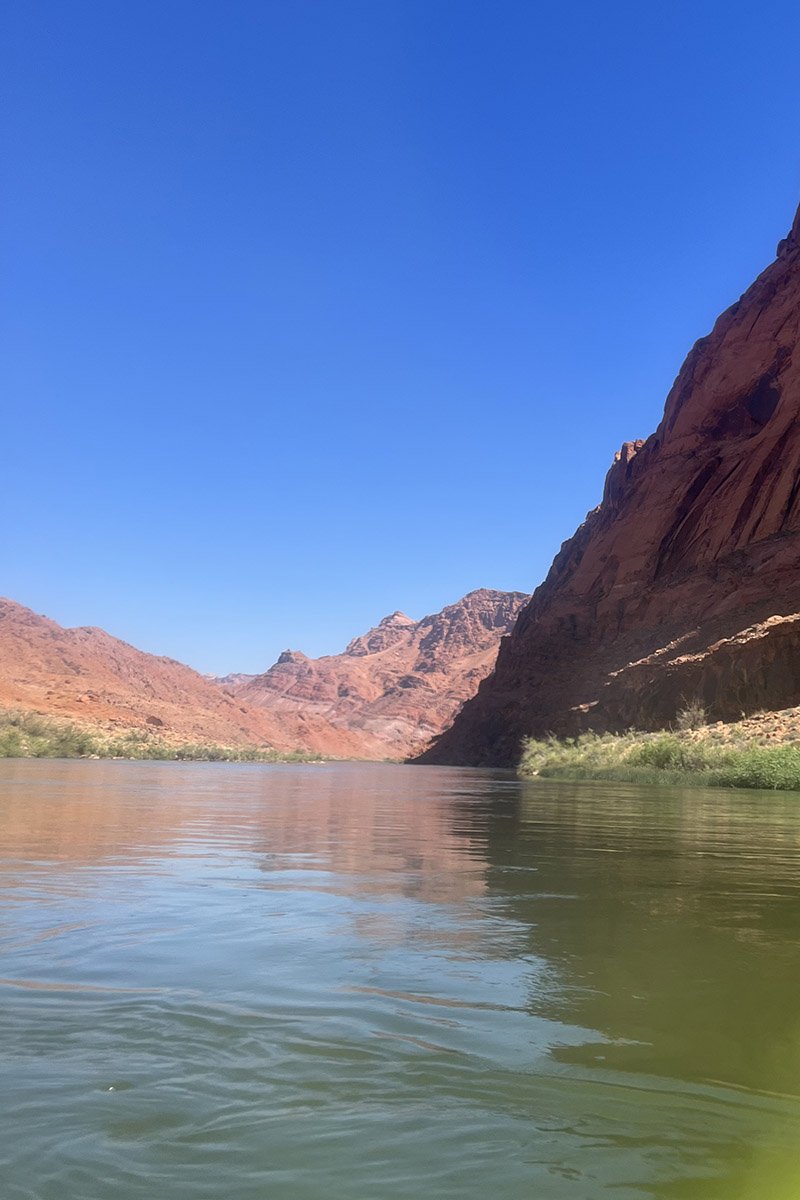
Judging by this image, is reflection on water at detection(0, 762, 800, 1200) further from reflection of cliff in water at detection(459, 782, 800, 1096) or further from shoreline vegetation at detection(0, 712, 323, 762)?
shoreline vegetation at detection(0, 712, 323, 762)

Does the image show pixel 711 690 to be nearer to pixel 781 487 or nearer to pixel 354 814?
pixel 781 487

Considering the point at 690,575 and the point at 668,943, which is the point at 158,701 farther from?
the point at 668,943

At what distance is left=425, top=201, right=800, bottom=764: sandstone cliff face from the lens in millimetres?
52562

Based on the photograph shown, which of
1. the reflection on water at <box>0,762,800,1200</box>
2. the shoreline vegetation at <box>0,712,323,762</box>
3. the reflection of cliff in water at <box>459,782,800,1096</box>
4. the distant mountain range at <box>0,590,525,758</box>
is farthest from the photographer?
the distant mountain range at <box>0,590,525,758</box>

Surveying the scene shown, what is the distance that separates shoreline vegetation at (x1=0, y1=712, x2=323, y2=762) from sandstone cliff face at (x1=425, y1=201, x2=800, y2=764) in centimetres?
2693

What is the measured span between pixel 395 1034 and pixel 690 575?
219 feet

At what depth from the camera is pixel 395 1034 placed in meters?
3.69

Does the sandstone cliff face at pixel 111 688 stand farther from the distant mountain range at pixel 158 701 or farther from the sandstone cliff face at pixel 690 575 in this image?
the sandstone cliff face at pixel 690 575

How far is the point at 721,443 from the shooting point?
2904 inches

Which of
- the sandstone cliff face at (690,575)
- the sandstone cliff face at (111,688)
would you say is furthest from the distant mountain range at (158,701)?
the sandstone cliff face at (690,575)

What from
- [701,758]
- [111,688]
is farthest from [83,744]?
[111,688]

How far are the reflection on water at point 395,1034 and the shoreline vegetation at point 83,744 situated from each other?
5246 cm

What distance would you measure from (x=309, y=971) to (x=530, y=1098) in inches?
77.0

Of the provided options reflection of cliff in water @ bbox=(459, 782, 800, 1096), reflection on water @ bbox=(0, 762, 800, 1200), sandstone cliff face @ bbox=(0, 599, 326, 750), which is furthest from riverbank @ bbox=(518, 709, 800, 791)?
sandstone cliff face @ bbox=(0, 599, 326, 750)
